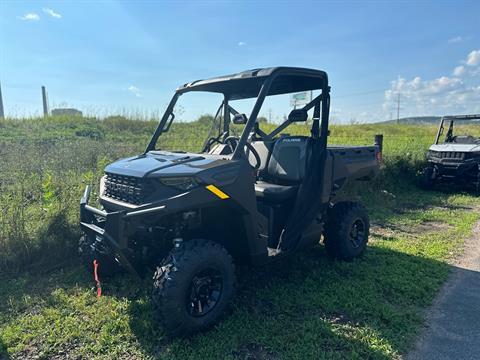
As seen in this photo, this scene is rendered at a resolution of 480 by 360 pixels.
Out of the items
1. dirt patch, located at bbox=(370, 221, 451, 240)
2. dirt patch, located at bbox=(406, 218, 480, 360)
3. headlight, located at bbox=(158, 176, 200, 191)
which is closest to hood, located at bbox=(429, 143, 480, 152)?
dirt patch, located at bbox=(370, 221, 451, 240)

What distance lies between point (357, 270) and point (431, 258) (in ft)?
3.73

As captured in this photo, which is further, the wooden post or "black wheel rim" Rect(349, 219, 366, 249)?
the wooden post

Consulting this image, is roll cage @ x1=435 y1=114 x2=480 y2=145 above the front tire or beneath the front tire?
above

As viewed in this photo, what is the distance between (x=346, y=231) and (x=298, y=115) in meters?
1.53

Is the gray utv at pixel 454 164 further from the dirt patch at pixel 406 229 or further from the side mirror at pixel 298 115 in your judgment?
the side mirror at pixel 298 115

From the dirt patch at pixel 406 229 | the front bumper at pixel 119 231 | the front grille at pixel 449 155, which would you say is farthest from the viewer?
the front grille at pixel 449 155

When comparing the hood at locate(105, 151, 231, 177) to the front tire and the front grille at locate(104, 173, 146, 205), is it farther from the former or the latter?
the front tire

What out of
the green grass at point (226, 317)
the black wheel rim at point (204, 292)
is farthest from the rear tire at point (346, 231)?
the black wheel rim at point (204, 292)

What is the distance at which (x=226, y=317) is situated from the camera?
3057 mm

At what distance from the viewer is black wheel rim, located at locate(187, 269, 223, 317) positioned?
2764mm

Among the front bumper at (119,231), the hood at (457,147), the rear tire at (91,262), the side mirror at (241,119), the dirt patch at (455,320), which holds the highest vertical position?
the side mirror at (241,119)

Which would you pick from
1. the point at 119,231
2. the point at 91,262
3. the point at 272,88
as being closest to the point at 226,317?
the point at 119,231

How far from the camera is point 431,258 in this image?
4.49 meters

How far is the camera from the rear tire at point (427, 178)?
8.99 m
